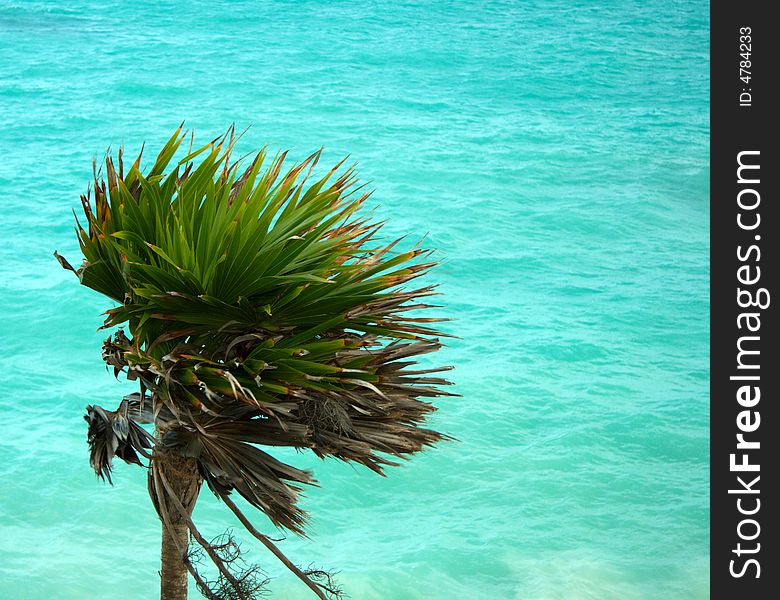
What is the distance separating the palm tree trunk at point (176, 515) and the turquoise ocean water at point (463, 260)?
10.6ft

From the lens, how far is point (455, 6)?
79.8 ft

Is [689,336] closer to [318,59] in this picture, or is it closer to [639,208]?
[639,208]

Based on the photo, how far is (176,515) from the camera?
4.48 m

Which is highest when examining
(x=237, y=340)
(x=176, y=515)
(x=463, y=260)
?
(x=463, y=260)

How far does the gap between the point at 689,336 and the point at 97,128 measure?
10.2 metres

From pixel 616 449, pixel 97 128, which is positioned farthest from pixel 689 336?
pixel 97 128

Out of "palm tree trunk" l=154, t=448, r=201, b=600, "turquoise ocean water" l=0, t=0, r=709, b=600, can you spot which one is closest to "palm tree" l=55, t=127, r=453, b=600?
"palm tree trunk" l=154, t=448, r=201, b=600

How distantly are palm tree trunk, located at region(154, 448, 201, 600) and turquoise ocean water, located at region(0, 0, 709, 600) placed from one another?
3.23 meters
